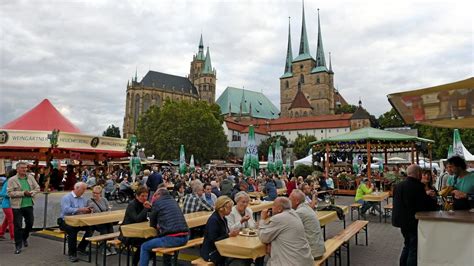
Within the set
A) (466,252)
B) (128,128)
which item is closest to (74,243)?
(466,252)

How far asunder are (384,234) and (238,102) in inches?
3958

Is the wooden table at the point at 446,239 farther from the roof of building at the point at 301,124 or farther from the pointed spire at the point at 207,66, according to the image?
the pointed spire at the point at 207,66

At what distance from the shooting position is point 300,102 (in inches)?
3622

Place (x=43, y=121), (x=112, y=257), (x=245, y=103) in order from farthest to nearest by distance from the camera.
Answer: (x=245, y=103) → (x=43, y=121) → (x=112, y=257)

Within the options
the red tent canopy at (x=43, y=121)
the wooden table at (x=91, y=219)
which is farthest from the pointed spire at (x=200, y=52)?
the wooden table at (x=91, y=219)

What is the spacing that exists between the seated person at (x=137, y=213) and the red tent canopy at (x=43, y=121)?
6.35 meters

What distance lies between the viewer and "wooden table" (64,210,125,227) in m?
6.25

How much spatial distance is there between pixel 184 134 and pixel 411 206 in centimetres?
4999

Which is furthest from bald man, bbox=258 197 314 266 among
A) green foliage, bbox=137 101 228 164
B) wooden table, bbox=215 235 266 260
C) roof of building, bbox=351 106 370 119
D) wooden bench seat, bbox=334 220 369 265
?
roof of building, bbox=351 106 370 119

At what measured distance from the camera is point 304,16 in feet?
325

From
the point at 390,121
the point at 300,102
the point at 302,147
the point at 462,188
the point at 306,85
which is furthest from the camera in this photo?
the point at 306,85

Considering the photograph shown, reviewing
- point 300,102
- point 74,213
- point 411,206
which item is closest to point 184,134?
point 300,102

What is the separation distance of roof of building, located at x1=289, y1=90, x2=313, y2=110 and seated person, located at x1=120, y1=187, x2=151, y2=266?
87514 mm

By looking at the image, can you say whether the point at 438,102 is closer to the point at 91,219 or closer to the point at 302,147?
Result: the point at 91,219
